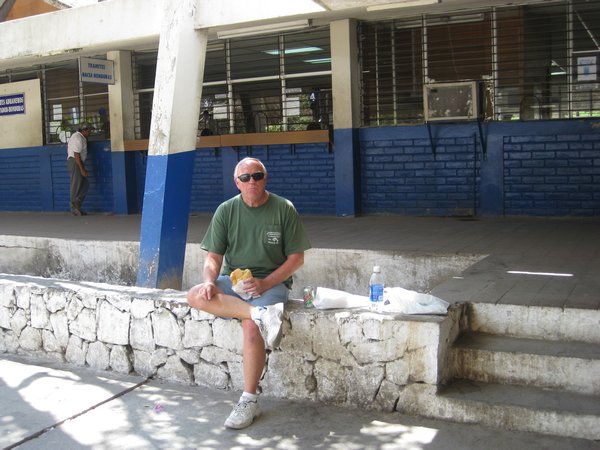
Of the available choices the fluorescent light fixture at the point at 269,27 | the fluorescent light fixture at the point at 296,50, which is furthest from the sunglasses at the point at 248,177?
the fluorescent light fixture at the point at 296,50

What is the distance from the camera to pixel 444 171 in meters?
10.5

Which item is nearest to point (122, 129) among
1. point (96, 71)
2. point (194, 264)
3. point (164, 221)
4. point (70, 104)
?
point (96, 71)

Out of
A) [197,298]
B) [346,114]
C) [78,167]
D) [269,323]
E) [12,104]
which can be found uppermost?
[12,104]

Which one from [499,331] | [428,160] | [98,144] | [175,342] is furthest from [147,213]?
[98,144]

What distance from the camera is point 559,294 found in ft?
16.4

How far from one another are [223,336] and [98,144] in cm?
982

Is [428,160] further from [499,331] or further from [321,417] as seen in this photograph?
[321,417]

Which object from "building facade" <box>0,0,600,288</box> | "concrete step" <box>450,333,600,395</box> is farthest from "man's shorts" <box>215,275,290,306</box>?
"building facade" <box>0,0,600,288</box>

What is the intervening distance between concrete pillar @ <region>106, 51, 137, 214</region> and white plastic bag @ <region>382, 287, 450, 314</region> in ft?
31.8

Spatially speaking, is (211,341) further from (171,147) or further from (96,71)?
(96,71)

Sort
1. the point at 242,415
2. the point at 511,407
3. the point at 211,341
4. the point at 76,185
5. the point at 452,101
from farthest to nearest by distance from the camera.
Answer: the point at 76,185
the point at 452,101
the point at 211,341
the point at 242,415
the point at 511,407

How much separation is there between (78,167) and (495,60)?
308 inches

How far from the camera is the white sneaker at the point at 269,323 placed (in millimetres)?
4379

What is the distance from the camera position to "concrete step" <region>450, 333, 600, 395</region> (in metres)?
4.12
